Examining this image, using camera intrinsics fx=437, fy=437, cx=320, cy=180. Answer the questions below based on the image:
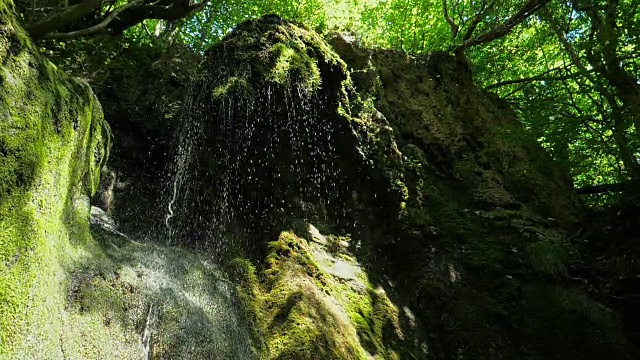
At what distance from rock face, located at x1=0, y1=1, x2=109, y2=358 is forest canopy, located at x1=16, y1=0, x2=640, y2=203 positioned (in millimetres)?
1363

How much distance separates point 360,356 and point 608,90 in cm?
613

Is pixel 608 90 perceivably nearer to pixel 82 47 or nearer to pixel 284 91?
pixel 284 91

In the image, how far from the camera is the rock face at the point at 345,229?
5.54m

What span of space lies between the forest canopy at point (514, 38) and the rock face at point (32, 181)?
1.36m

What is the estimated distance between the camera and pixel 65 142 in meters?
3.25

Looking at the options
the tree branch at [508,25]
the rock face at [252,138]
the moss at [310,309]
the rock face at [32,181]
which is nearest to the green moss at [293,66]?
the rock face at [252,138]

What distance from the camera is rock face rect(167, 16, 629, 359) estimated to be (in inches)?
218

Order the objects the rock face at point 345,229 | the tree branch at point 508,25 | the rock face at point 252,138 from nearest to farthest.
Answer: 1. the rock face at point 345,229
2. the rock face at point 252,138
3. the tree branch at point 508,25

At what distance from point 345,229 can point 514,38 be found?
9793 millimetres

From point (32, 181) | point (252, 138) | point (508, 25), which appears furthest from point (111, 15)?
point (508, 25)

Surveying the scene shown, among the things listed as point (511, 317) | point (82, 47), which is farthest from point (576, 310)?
point (82, 47)

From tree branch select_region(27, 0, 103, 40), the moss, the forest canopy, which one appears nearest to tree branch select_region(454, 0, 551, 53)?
the forest canopy

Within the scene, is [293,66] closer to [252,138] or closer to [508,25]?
[252,138]

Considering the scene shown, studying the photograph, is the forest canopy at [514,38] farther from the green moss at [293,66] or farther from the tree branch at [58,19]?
the green moss at [293,66]
